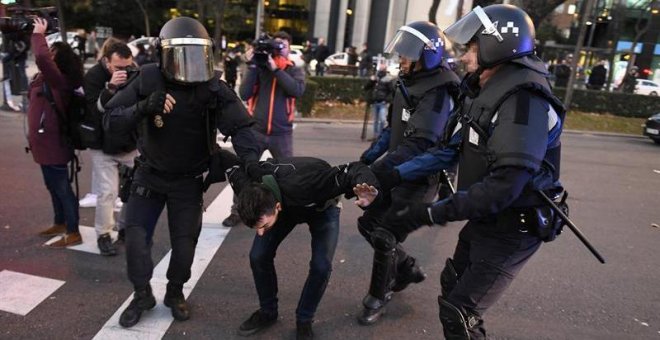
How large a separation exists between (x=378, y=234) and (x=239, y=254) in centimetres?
162

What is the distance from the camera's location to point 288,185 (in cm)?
280

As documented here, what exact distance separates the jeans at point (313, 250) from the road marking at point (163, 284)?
693 millimetres

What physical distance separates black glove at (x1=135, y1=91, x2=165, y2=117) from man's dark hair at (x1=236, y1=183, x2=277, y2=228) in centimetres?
67

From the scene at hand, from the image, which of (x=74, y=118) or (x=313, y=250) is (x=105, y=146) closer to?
(x=74, y=118)

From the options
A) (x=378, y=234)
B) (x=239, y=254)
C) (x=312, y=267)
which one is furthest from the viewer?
(x=239, y=254)

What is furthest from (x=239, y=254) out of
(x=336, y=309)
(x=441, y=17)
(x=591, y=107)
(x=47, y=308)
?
(x=441, y=17)

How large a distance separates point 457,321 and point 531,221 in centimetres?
56

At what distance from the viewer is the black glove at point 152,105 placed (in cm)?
287

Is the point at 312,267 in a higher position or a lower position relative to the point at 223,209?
higher

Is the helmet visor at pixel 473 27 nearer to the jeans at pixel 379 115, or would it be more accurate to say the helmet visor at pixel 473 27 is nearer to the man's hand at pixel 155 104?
the man's hand at pixel 155 104

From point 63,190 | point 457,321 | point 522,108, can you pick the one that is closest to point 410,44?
point 522,108

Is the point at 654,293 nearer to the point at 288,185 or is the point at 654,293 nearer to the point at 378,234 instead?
the point at 378,234

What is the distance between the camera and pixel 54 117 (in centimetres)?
420

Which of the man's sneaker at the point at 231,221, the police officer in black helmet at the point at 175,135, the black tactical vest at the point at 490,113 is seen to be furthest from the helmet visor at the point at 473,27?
the man's sneaker at the point at 231,221
